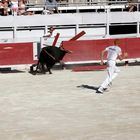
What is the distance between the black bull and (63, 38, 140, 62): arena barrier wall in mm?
1231

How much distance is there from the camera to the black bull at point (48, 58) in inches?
693

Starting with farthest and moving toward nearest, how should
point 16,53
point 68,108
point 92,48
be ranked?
1. point 92,48
2. point 16,53
3. point 68,108

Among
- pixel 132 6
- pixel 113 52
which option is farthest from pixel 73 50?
pixel 132 6

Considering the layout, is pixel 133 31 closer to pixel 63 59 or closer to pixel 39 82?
pixel 63 59

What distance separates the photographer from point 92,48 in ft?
64.1

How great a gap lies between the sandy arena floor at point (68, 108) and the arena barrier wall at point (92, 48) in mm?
1823

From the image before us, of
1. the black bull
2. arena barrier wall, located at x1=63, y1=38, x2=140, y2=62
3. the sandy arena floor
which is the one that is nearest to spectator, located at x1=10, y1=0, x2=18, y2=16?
arena barrier wall, located at x1=63, y1=38, x2=140, y2=62

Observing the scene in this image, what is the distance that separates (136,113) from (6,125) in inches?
111

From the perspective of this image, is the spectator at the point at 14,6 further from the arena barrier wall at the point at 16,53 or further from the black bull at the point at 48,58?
the black bull at the point at 48,58

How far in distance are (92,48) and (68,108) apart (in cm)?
782

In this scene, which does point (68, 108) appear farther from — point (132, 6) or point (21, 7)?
point (132, 6)

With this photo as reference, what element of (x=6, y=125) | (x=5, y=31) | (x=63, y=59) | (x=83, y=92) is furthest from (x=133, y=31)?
(x=6, y=125)

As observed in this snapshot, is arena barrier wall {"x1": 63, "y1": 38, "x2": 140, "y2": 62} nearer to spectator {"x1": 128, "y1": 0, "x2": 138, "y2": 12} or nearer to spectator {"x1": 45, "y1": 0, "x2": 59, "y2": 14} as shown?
spectator {"x1": 45, "y1": 0, "x2": 59, "y2": 14}

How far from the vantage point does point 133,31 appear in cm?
2673
